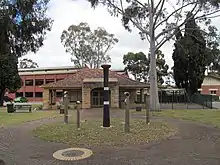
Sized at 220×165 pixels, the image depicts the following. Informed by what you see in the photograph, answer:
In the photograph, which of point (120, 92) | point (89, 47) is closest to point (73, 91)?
point (120, 92)

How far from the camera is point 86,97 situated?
3334 centimetres

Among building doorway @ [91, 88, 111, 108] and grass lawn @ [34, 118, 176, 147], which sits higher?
building doorway @ [91, 88, 111, 108]

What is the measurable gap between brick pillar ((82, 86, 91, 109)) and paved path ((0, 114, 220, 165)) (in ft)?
71.0

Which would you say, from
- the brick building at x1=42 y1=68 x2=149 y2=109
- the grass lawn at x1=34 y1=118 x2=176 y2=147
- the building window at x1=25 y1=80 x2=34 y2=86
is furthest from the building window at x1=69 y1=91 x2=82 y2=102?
the building window at x1=25 y1=80 x2=34 y2=86

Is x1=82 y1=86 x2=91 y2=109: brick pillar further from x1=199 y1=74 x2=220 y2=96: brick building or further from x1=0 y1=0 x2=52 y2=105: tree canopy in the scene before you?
x1=199 y1=74 x2=220 y2=96: brick building

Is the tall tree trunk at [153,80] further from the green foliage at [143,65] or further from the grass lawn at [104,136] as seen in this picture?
the green foliage at [143,65]

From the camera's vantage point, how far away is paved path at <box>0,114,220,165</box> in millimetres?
7727

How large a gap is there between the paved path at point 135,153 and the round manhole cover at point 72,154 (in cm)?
20

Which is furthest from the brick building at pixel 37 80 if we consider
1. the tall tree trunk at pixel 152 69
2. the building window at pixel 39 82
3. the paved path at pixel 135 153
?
the paved path at pixel 135 153

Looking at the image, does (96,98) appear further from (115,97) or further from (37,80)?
(37,80)

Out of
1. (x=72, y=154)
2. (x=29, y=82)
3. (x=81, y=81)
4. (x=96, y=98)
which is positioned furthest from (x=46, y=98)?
(x=29, y=82)

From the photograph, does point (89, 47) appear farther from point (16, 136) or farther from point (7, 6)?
point (16, 136)

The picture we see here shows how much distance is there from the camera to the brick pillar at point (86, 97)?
33281mm

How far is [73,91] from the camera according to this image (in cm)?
3531
